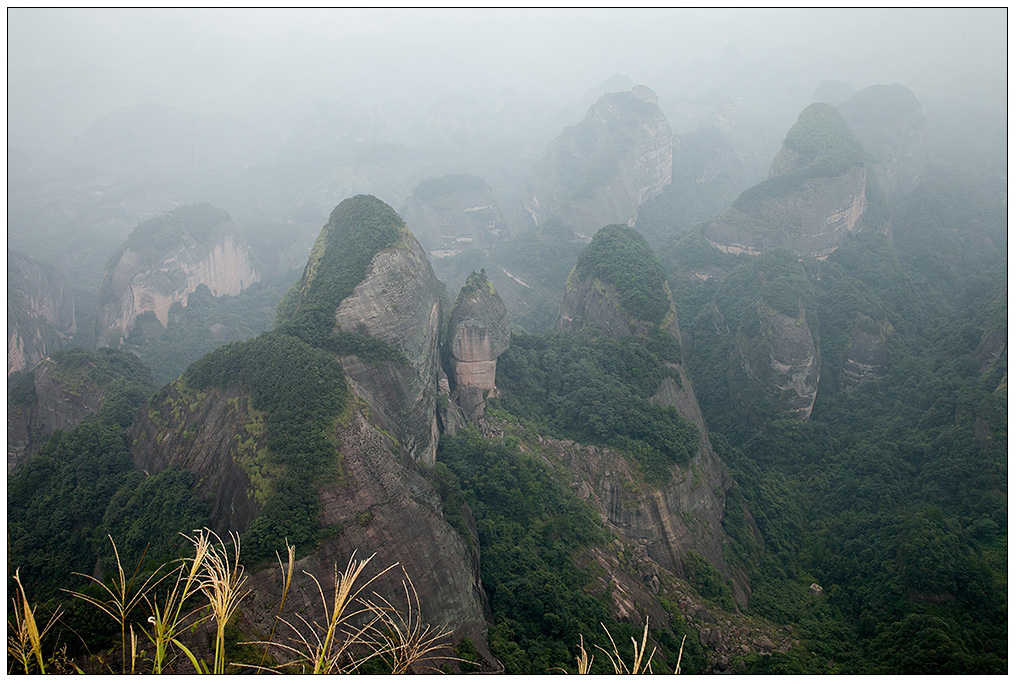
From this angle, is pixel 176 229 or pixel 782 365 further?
pixel 176 229

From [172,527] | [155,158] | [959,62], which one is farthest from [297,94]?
[172,527]

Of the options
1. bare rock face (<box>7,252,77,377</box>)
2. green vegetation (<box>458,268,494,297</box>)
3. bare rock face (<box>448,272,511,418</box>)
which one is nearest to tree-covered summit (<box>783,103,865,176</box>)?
green vegetation (<box>458,268,494,297</box>)

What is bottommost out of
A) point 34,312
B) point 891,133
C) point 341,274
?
point 34,312

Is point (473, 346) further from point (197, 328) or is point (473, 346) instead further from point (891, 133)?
point (891, 133)

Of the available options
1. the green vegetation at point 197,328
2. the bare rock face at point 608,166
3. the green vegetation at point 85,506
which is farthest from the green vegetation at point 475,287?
the bare rock face at point 608,166

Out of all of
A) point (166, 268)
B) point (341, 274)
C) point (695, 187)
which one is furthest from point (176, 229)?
point (695, 187)

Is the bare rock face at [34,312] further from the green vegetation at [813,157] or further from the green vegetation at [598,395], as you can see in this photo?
the green vegetation at [813,157]

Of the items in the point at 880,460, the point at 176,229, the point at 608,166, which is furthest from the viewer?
the point at 608,166

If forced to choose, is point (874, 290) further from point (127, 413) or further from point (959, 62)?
point (959, 62)
